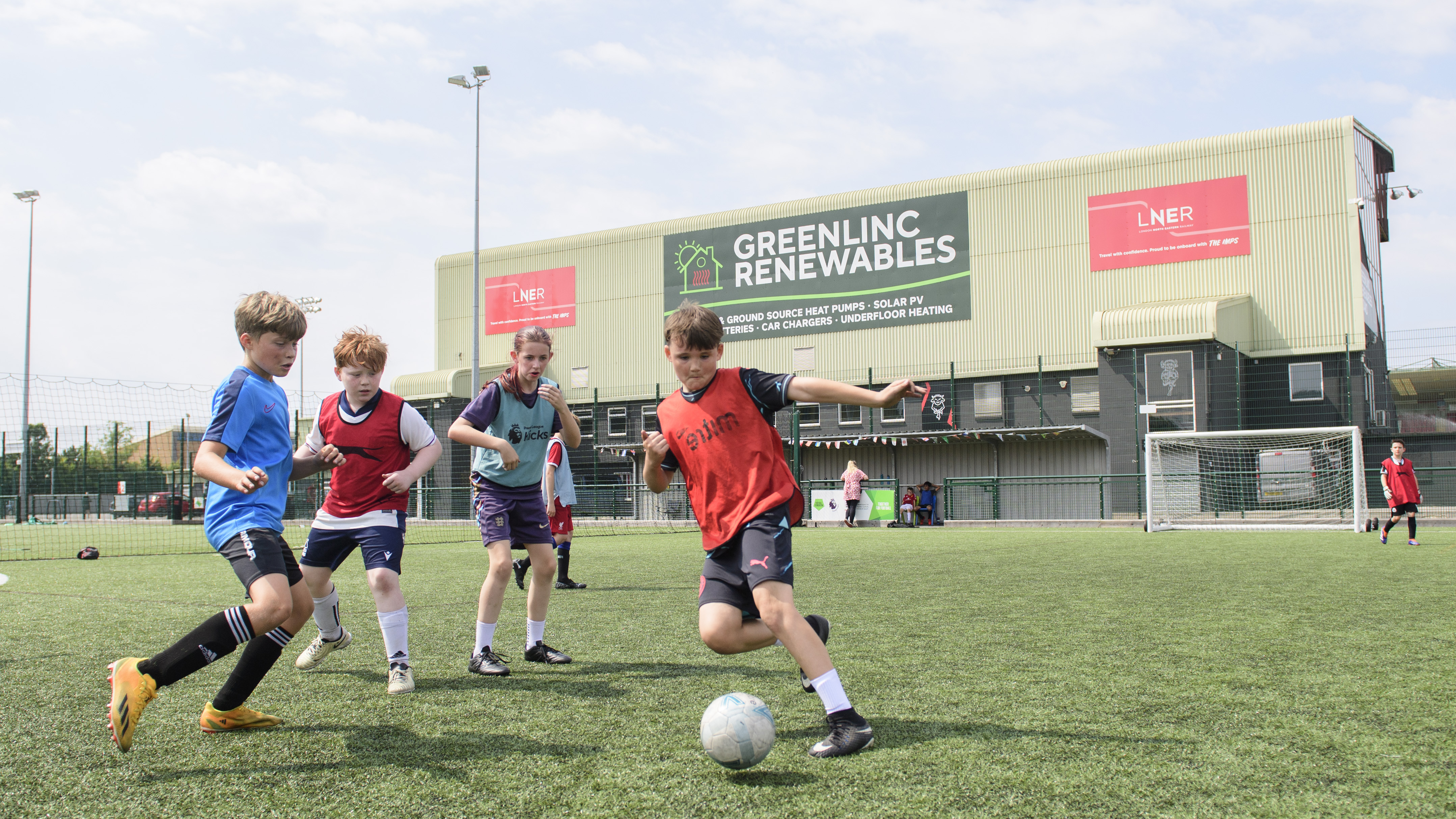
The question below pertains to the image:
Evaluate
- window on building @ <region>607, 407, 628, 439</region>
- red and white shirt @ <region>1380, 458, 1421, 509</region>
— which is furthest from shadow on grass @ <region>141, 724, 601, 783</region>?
window on building @ <region>607, 407, 628, 439</region>

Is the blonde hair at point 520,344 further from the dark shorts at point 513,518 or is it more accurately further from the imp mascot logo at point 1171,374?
the imp mascot logo at point 1171,374

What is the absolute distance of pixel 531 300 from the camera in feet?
132

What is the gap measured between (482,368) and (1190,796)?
131ft

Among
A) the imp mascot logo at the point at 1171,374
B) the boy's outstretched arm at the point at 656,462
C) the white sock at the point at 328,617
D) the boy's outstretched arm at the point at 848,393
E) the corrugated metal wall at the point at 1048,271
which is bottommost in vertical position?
the white sock at the point at 328,617

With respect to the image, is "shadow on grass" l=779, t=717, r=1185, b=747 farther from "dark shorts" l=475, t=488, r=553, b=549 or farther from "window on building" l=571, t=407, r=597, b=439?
"window on building" l=571, t=407, r=597, b=439

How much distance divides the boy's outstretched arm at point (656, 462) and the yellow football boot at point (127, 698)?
1857 millimetres

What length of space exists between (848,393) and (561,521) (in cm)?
657

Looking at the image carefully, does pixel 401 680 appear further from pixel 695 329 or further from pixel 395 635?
pixel 695 329

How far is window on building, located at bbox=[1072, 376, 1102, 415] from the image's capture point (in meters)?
30.3

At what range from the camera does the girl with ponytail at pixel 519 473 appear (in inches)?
200

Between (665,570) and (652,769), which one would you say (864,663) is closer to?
(652,769)

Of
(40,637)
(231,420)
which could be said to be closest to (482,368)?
(40,637)

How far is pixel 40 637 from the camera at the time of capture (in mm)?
6016

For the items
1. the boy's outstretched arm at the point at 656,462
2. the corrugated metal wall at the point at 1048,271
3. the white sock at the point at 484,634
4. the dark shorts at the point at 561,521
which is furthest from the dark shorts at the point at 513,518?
the corrugated metal wall at the point at 1048,271
